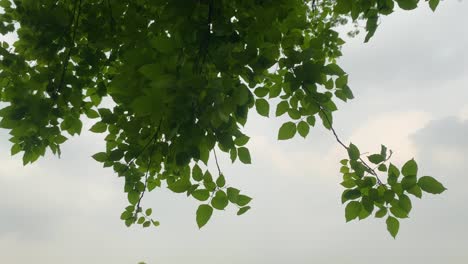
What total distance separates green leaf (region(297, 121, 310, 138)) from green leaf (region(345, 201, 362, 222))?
2.20ft

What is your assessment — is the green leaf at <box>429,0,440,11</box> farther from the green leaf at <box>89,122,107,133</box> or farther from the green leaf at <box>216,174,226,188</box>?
the green leaf at <box>89,122,107,133</box>

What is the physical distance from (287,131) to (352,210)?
0.75 m

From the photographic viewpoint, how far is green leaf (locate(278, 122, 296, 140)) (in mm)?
2957

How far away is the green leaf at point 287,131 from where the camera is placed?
2957 millimetres

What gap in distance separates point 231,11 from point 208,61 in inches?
22.8

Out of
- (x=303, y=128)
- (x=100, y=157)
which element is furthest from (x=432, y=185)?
(x=100, y=157)

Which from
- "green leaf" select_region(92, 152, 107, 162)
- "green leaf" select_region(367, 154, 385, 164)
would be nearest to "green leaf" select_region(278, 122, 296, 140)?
"green leaf" select_region(367, 154, 385, 164)

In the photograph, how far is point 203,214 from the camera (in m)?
2.37

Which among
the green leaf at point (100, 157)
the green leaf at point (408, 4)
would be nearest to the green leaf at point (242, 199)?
the green leaf at point (100, 157)

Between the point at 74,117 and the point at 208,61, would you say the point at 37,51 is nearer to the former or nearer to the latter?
the point at 74,117

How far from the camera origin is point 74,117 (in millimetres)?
3592

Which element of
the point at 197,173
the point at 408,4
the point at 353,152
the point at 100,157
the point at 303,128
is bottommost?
the point at 197,173

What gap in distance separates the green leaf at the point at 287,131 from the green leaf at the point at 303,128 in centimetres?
6

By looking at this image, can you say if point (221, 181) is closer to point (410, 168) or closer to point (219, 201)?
point (219, 201)
